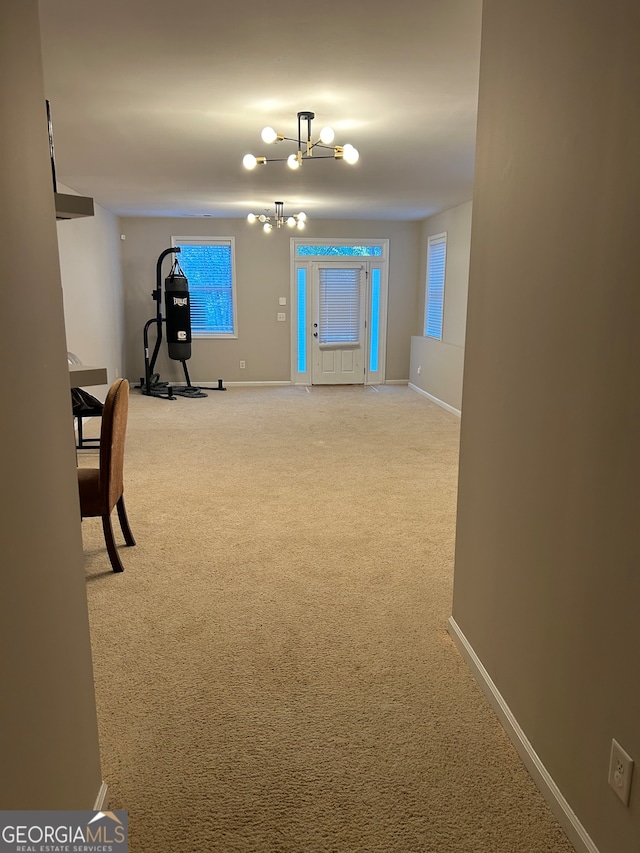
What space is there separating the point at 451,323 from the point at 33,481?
706 centimetres

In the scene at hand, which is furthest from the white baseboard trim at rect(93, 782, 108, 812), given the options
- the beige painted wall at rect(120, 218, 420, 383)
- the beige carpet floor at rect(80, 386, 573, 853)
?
the beige painted wall at rect(120, 218, 420, 383)

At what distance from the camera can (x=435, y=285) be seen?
851cm

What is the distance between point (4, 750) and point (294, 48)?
110 inches

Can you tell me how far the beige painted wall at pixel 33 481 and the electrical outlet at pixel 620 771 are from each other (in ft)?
4.21

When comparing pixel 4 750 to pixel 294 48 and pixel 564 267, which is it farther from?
pixel 294 48

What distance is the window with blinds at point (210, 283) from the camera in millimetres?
8867

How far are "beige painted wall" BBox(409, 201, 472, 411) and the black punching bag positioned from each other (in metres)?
3.42

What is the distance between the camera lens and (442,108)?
347cm

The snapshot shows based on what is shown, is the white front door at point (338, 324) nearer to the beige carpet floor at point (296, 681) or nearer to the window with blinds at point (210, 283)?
the window with blinds at point (210, 283)

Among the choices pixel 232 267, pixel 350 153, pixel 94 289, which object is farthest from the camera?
pixel 232 267

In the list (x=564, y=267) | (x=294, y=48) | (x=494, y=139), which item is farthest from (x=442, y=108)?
(x=564, y=267)

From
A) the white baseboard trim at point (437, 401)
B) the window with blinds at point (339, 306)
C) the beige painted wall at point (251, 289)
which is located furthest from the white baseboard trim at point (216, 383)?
the white baseboard trim at point (437, 401)

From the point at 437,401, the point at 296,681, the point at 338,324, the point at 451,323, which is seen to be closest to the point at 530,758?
the point at 296,681

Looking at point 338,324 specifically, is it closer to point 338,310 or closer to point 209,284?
point 338,310
